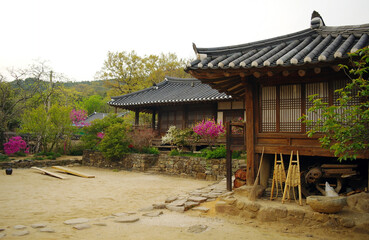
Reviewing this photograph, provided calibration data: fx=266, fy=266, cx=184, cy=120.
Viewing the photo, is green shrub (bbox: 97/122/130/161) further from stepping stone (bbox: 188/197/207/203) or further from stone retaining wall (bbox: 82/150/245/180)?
stepping stone (bbox: 188/197/207/203)

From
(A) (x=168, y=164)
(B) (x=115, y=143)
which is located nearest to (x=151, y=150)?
(A) (x=168, y=164)

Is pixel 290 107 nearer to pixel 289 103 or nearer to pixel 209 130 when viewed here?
pixel 289 103

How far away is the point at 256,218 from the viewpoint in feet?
20.7

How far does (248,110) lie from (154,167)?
1170 cm

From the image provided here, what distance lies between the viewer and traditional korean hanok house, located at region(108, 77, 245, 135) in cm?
1884

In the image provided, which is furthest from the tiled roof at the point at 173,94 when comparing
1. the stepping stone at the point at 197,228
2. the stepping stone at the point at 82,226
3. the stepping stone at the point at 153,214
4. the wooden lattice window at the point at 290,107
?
the stepping stone at the point at 82,226

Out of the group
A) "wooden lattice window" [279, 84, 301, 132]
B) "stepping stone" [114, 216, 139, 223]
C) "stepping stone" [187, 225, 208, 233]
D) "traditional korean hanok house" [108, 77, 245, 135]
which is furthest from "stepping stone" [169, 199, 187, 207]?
"traditional korean hanok house" [108, 77, 245, 135]

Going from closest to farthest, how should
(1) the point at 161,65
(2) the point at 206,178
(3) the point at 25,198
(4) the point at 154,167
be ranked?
(3) the point at 25,198, (2) the point at 206,178, (4) the point at 154,167, (1) the point at 161,65

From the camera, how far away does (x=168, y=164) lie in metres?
17.3

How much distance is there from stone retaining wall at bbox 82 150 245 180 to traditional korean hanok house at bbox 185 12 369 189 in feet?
21.8

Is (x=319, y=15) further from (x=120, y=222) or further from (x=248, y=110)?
(x=120, y=222)

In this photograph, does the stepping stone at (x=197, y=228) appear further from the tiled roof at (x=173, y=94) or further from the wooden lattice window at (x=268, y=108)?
the tiled roof at (x=173, y=94)

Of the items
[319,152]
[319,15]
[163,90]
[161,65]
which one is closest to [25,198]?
[319,152]

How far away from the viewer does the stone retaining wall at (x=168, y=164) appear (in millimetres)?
14969
